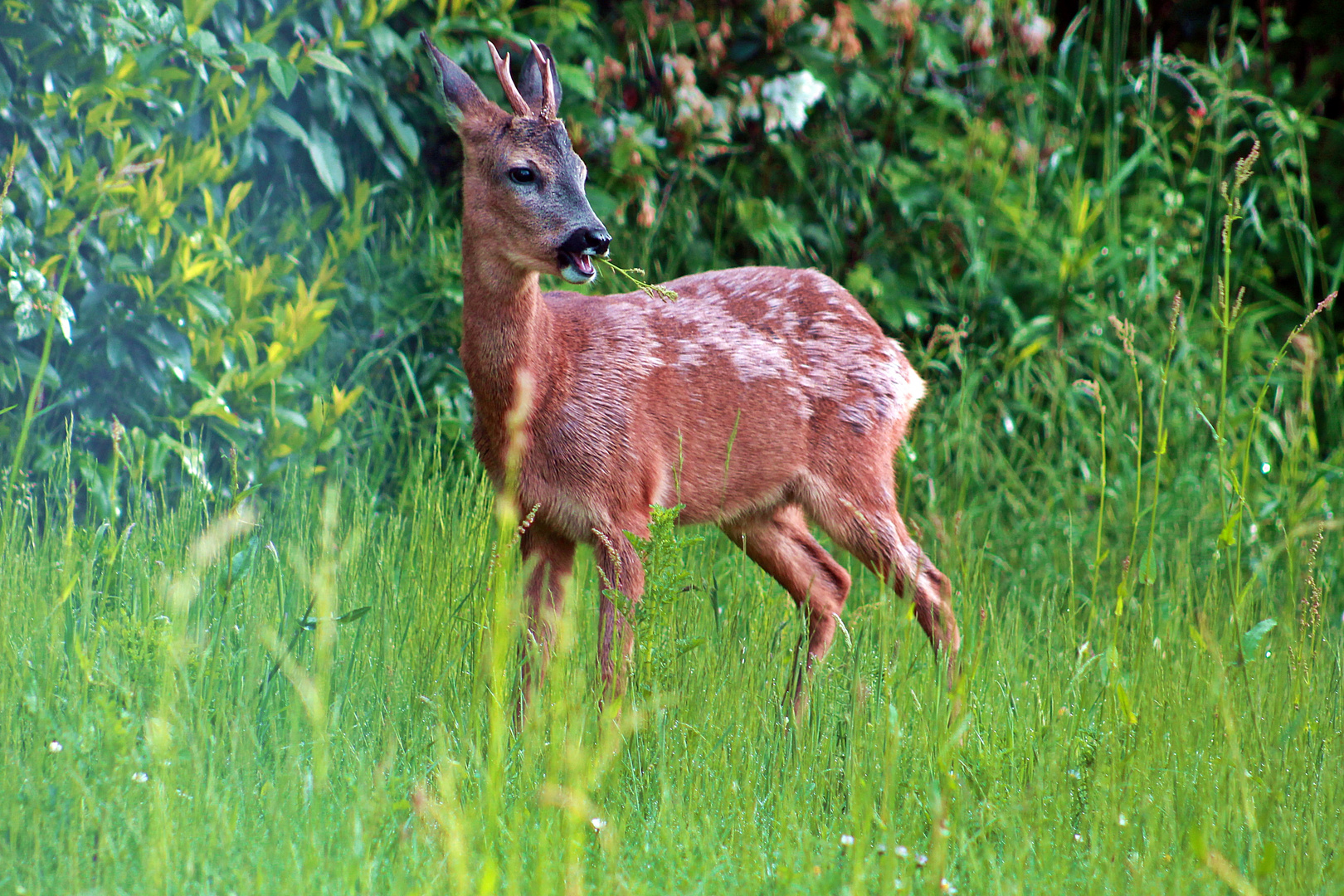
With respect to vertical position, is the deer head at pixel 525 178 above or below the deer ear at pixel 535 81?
below

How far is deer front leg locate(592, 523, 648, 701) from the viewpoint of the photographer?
359 cm

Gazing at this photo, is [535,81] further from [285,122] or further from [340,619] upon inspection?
[340,619]

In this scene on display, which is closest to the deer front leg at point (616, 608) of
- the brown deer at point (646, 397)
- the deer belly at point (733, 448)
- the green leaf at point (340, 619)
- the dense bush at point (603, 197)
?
the brown deer at point (646, 397)

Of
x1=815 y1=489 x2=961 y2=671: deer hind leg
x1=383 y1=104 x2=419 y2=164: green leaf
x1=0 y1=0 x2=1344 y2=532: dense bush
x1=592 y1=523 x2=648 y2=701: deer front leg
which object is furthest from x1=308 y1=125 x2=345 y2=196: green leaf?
x1=815 y1=489 x2=961 y2=671: deer hind leg

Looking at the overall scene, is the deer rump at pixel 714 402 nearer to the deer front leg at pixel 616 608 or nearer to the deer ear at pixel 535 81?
the deer front leg at pixel 616 608

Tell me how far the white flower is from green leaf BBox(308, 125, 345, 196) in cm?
197

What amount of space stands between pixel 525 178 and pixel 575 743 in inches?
64.9

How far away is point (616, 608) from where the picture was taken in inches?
141

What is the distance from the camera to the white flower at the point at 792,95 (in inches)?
241

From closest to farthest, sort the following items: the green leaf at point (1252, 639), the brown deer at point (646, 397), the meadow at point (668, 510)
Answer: the meadow at point (668, 510), the green leaf at point (1252, 639), the brown deer at point (646, 397)

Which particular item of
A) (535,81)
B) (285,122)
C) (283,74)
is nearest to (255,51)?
(283,74)

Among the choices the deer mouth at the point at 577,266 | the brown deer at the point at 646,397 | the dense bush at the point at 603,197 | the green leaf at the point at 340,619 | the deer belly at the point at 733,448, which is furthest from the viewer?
the dense bush at the point at 603,197

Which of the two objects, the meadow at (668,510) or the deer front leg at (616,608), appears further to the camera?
the deer front leg at (616,608)

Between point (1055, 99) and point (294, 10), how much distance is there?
407cm
